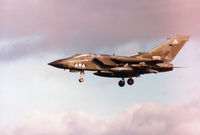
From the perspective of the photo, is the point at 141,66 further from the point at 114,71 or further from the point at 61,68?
the point at 61,68

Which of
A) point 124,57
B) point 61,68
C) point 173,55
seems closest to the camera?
point 61,68

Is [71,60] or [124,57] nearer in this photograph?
[71,60]

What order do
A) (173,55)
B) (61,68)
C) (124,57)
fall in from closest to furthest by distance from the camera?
(61,68) → (124,57) → (173,55)

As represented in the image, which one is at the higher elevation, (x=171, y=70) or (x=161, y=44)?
(x=161, y=44)

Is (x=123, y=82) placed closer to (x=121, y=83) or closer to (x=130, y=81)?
(x=121, y=83)

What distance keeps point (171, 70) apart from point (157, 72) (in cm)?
177

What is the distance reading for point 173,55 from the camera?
49938mm

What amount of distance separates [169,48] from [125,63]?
7.54 metres

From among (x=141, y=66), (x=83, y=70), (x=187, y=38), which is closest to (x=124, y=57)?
(x=141, y=66)

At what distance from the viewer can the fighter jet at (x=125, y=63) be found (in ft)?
143

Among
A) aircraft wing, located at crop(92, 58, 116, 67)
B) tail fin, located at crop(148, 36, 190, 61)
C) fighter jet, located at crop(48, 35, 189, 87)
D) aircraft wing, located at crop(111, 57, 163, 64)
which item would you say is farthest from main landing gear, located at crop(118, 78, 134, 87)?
tail fin, located at crop(148, 36, 190, 61)

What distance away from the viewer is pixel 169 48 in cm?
5003

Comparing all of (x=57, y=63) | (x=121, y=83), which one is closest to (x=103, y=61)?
(x=121, y=83)

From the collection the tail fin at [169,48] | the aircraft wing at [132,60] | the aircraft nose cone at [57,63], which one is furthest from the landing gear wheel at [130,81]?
the aircraft nose cone at [57,63]
